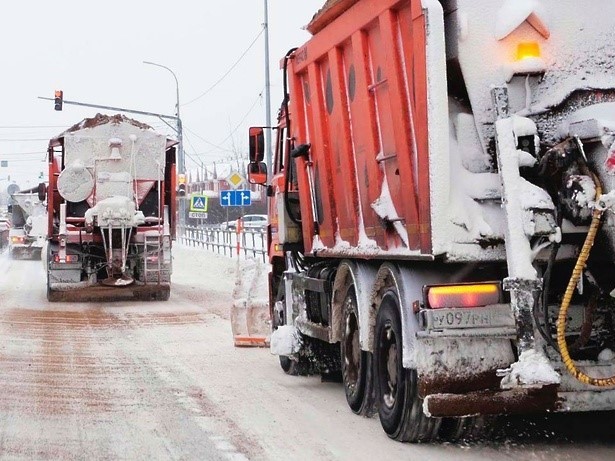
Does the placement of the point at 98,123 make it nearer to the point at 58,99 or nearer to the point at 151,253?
the point at 151,253

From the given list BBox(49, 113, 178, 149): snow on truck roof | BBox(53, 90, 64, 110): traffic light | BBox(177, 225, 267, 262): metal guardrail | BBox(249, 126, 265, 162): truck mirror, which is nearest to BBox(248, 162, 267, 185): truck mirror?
BBox(249, 126, 265, 162): truck mirror

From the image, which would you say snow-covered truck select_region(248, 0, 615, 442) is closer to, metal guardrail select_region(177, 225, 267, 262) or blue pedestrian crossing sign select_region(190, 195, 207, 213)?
metal guardrail select_region(177, 225, 267, 262)

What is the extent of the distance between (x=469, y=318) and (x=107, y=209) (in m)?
14.5

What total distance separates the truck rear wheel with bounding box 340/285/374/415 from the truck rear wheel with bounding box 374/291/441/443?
44cm

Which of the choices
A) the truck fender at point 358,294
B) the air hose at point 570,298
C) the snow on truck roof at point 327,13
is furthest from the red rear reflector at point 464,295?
the snow on truck roof at point 327,13

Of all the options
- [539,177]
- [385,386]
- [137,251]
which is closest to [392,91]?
[539,177]

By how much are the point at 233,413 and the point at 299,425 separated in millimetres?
722

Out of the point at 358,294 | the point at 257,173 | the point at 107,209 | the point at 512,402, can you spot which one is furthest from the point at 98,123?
the point at 512,402

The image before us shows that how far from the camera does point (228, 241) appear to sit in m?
34.6

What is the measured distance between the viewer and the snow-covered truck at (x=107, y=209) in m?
20.1

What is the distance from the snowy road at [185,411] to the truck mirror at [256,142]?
214 centimetres

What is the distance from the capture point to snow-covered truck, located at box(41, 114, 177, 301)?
20.1 m

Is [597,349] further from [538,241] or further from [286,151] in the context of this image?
[286,151]

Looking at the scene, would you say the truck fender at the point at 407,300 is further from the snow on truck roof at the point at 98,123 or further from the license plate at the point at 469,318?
the snow on truck roof at the point at 98,123
